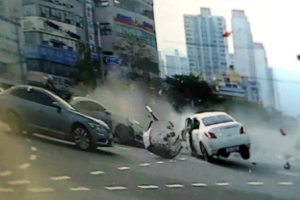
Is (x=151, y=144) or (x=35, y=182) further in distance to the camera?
(x=151, y=144)

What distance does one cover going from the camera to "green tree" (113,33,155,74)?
2.50m

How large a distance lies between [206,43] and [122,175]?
70 cm

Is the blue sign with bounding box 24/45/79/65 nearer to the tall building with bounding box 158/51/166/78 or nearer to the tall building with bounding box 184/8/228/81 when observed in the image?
the tall building with bounding box 158/51/166/78

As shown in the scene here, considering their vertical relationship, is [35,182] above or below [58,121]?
below

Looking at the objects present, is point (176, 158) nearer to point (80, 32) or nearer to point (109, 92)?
point (109, 92)

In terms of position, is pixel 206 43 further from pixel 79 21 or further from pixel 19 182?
pixel 19 182

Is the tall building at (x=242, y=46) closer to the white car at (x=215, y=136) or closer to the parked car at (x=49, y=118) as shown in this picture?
the white car at (x=215, y=136)

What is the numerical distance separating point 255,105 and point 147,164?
1.85 feet

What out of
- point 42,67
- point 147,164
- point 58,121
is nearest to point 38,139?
point 58,121

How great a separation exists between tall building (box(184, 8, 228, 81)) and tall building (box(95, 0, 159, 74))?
0.53 ft

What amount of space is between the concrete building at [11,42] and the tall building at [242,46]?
0.94 meters

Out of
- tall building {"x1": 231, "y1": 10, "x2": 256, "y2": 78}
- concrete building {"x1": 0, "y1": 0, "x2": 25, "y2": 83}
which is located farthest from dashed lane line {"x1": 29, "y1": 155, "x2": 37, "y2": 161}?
tall building {"x1": 231, "y1": 10, "x2": 256, "y2": 78}

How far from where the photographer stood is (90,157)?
242 centimetres

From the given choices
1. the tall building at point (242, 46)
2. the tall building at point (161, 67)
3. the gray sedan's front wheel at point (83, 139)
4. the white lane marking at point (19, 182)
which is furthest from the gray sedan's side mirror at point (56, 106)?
the tall building at point (242, 46)
